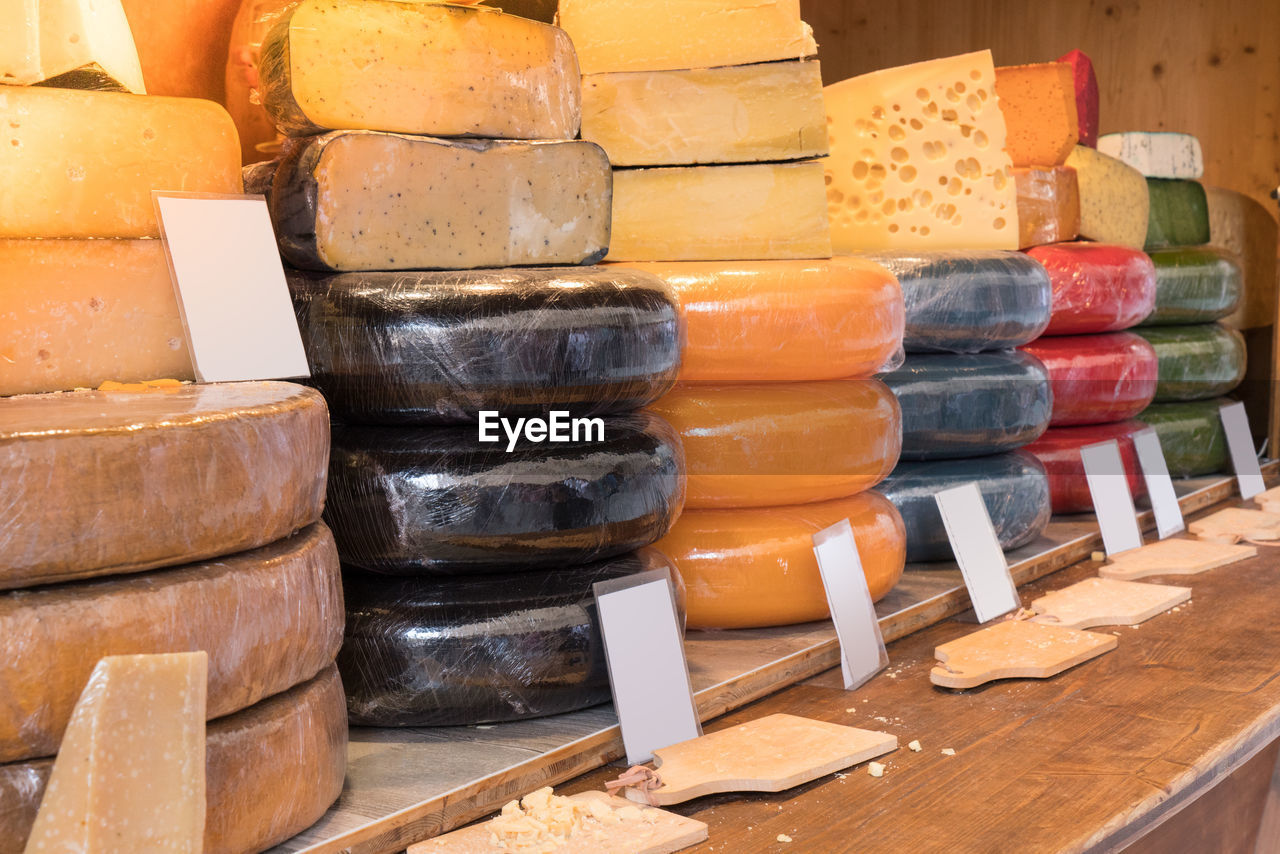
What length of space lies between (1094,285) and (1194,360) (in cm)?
64

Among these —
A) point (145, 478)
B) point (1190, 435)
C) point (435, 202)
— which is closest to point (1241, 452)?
point (1190, 435)

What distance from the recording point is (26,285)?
1262 millimetres

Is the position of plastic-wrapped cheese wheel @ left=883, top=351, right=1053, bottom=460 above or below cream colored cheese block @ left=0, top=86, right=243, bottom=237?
below

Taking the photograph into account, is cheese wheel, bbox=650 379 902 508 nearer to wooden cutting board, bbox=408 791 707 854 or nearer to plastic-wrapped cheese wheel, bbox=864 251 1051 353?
plastic-wrapped cheese wheel, bbox=864 251 1051 353

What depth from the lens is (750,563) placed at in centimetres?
196

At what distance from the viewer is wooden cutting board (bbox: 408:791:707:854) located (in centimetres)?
124

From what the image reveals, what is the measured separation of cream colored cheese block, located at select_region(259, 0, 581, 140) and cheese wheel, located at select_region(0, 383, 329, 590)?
19.7 inches

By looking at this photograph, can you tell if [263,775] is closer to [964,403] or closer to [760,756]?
[760,756]

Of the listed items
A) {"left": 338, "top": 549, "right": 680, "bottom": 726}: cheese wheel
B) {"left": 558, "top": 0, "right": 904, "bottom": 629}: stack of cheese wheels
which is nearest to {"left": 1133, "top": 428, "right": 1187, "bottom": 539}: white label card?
{"left": 558, "top": 0, "right": 904, "bottom": 629}: stack of cheese wheels

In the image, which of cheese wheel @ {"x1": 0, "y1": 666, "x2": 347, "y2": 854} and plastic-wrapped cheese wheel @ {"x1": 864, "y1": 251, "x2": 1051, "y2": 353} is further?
plastic-wrapped cheese wheel @ {"x1": 864, "y1": 251, "x2": 1051, "y2": 353}

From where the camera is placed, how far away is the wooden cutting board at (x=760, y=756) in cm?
141

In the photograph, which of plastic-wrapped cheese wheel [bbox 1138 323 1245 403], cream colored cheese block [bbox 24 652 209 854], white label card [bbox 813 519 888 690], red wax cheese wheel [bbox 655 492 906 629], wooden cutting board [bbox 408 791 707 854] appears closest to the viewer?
cream colored cheese block [bbox 24 652 209 854]

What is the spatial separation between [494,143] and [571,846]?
2.95ft

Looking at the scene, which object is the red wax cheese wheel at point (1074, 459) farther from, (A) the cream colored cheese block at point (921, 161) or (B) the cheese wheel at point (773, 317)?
(B) the cheese wheel at point (773, 317)
